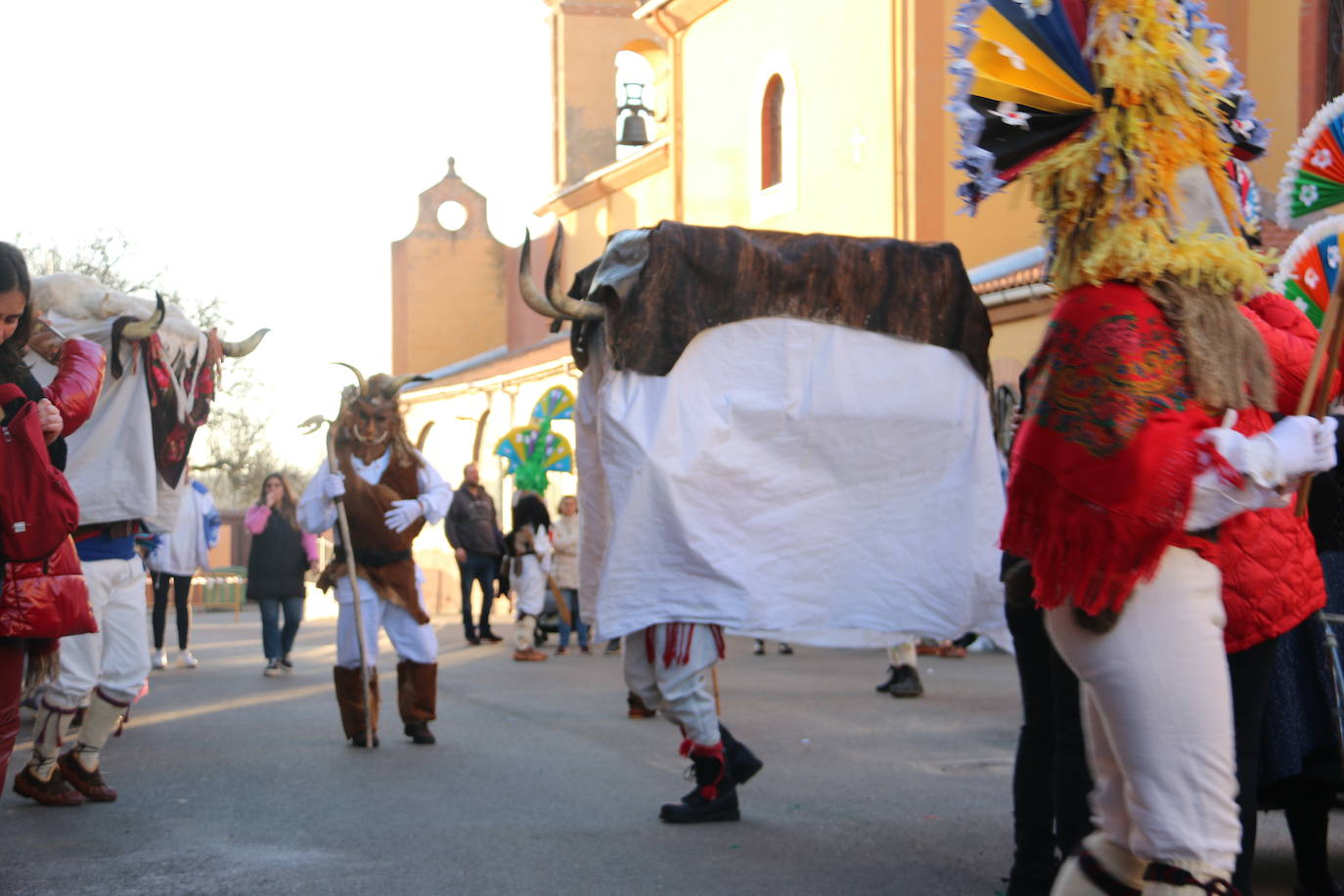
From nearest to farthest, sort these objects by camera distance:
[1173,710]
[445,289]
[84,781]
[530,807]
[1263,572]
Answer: [1173,710], [1263,572], [530,807], [84,781], [445,289]

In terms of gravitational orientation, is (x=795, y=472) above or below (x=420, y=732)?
above

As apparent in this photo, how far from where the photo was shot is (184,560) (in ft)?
47.9

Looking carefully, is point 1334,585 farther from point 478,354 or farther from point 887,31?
point 478,354

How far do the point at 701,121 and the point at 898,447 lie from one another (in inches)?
749

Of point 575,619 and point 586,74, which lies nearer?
point 575,619

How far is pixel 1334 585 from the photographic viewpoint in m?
4.95

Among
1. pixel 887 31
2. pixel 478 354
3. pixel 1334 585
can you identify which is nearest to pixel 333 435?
pixel 1334 585

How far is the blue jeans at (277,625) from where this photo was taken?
14836mm

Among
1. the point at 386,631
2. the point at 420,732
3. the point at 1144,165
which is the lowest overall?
Answer: the point at 420,732

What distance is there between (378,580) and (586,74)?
79.0ft

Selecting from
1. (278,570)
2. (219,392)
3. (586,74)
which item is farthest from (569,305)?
(219,392)

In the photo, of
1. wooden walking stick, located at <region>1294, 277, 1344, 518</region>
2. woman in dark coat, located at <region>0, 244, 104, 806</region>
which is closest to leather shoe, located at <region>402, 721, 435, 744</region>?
woman in dark coat, located at <region>0, 244, 104, 806</region>

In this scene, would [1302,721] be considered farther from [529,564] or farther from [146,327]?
[529,564]

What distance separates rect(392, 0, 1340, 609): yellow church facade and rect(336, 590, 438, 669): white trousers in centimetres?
544
